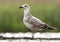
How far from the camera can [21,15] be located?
44.4 feet

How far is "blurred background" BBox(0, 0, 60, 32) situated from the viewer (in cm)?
1273

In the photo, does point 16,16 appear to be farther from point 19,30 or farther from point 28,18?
point 28,18

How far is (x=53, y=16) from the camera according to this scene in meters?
13.3

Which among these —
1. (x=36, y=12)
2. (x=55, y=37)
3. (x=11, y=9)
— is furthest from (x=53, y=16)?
(x=55, y=37)

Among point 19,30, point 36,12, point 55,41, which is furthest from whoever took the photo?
point 36,12

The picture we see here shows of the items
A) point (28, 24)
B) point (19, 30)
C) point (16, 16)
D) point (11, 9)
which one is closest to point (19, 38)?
point (28, 24)

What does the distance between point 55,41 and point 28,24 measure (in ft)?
2.32

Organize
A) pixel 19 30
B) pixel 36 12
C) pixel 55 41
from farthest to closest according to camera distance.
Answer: pixel 36 12 → pixel 19 30 → pixel 55 41

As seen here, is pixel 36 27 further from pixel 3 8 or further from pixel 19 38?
pixel 3 8

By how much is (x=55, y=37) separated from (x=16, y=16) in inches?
143

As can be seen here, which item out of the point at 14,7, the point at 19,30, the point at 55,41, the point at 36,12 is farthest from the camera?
the point at 14,7

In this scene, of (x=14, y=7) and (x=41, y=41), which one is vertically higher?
(x=14, y=7)

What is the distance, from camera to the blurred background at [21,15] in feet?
41.8

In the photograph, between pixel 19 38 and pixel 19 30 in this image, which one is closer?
pixel 19 38
